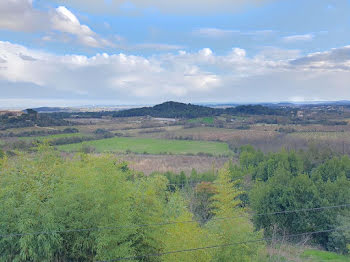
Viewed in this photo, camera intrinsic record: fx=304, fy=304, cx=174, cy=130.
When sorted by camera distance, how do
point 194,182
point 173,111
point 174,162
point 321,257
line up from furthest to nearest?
1. point 173,111
2. point 174,162
3. point 194,182
4. point 321,257

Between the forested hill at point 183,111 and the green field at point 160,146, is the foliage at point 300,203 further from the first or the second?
the forested hill at point 183,111

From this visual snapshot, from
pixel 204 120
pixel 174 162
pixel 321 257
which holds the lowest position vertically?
pixel 321 257

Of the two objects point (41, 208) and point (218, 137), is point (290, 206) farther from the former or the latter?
point (218, 137)

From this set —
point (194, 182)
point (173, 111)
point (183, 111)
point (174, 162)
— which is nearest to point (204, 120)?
point (183, 111)

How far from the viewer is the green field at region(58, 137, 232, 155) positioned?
51.7m

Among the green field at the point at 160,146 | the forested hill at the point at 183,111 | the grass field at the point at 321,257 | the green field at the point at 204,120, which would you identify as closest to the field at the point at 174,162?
the green field at the point at 160,146

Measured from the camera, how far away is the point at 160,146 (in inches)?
2240

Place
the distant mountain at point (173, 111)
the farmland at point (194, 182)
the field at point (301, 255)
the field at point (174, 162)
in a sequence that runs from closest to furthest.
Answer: the farmland at point (194, 182)
the field at point (301, 255)
the field at point (174, 162)
the distant mountain at point (173, 111)

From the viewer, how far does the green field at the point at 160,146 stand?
51688mm

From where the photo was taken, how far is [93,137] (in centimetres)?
5600

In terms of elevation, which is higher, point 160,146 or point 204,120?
point 204,120

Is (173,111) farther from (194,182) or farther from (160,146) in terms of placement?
(194,182)

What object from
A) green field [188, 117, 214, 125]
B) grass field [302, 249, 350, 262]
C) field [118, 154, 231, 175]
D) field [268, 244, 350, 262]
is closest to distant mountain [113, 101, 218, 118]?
green field [188, 117, 214, 125]

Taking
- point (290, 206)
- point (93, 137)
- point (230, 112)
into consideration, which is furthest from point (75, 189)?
point (230, 112)
